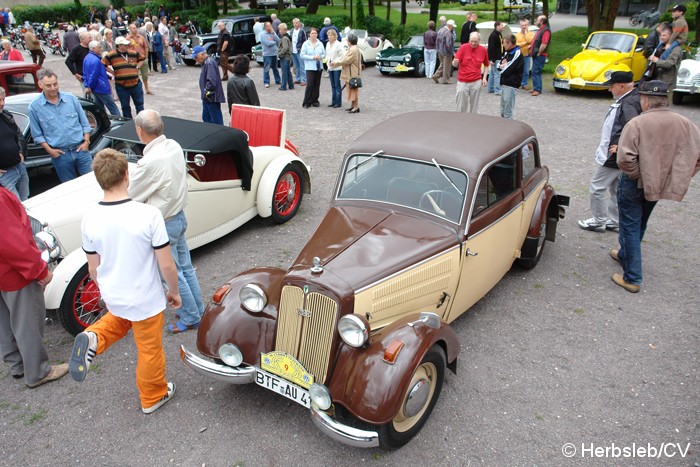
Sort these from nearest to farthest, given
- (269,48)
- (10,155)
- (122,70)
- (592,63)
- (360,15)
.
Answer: (10,155), (122,70), (592,63), (269,48), (360,15)

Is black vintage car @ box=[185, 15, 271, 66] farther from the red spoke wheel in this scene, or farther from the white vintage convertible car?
the red spoke wheel

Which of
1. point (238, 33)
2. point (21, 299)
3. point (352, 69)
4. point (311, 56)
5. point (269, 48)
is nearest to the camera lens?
point (21, 299)

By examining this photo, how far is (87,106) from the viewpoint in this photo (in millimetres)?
6973

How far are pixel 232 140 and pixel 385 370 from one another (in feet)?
11.7

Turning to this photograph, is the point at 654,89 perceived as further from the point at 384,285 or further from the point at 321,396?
the point at 321,396

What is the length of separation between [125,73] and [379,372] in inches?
368

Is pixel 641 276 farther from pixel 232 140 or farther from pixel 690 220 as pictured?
pixel 232 140

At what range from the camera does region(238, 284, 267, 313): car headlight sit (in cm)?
352

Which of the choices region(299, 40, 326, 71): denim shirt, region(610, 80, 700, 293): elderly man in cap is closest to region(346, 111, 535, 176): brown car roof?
region(610, 80, 700, 293): elderly man in cap

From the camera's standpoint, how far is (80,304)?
4.48 metres

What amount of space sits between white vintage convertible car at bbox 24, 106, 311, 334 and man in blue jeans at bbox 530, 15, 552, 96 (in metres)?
8.94

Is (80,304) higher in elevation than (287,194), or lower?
lower

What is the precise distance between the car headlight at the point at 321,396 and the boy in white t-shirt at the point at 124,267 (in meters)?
1.20

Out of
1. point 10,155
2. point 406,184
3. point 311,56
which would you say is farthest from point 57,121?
point 311,56
